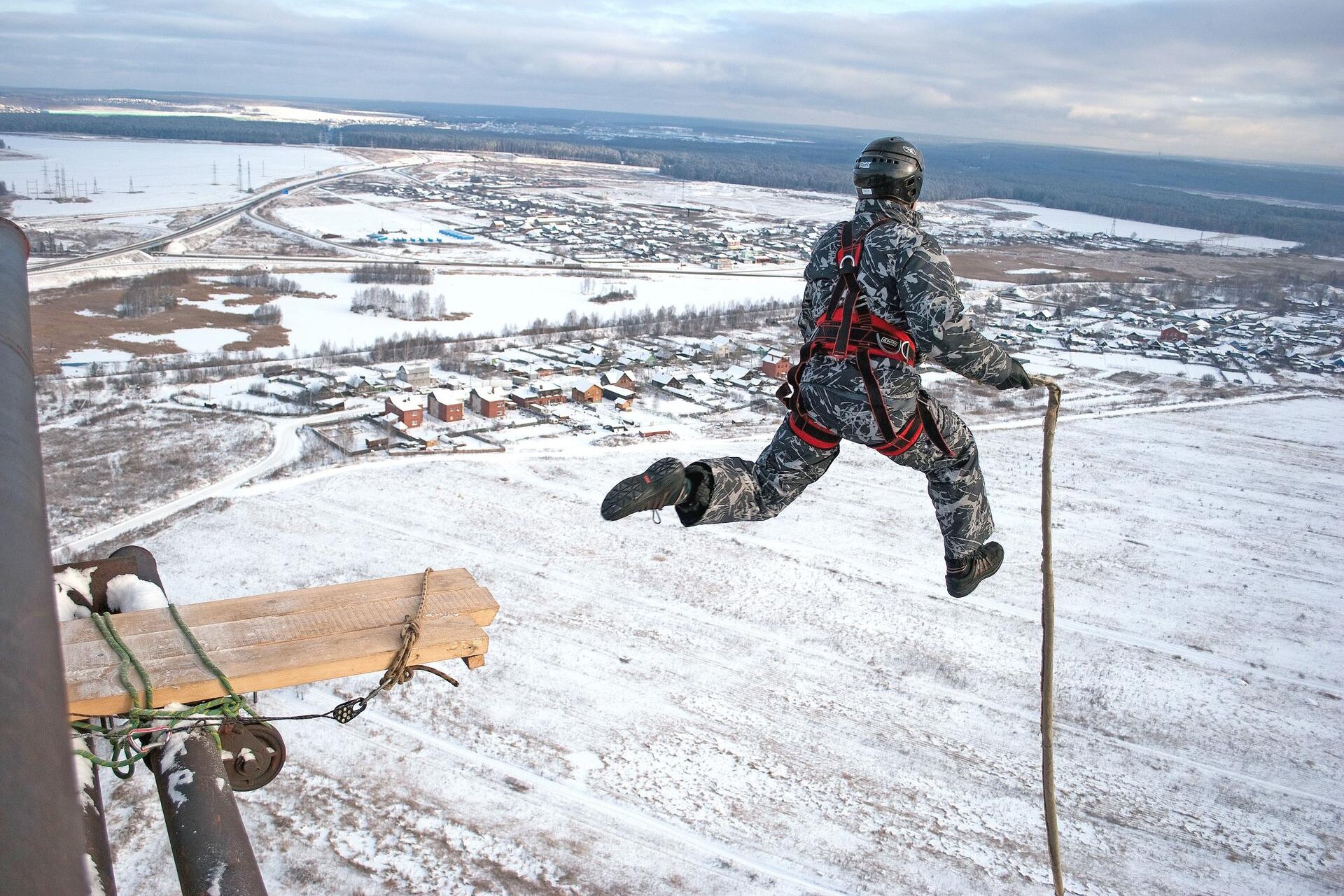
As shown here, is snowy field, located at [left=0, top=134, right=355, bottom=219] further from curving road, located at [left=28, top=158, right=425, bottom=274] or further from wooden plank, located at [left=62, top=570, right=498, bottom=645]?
wooden plank, located at [left=62, top=570, right=498, bottom=645]

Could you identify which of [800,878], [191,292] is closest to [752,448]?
[800,878]

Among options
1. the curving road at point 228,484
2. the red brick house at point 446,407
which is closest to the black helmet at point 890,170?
the curving road at point 228,484

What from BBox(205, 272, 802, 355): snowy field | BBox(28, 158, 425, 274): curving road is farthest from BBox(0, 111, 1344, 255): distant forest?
BBox(205, 272, 802, 355): snowy field

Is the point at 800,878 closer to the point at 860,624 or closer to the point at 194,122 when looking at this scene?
the point at 860,624

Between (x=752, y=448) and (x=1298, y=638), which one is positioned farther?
(x=752, y=448)

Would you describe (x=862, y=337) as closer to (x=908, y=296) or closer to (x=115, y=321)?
(x=908, y=296)

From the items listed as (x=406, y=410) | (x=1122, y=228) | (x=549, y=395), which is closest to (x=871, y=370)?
(x=406, y=410)
